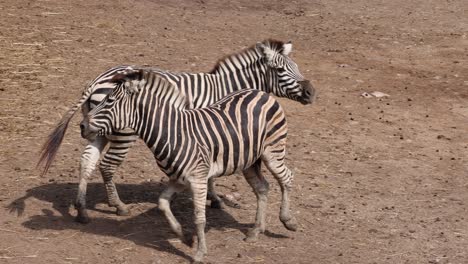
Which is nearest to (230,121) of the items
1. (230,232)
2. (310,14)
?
(230,232)

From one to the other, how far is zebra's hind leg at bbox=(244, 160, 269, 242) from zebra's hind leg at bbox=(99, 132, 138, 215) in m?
1.29

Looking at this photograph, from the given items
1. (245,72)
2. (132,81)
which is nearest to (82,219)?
(132,81)

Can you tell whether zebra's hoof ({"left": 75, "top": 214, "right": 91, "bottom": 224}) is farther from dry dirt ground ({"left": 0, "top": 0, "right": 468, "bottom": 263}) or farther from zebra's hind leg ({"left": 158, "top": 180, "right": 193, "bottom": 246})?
zebra's hind leg ({"left": 158, "top": 180, "right": 193, "bottom": 246})

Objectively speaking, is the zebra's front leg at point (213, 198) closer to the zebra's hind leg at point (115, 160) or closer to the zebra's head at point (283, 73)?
the zebra's hind leg at point (115, 160)

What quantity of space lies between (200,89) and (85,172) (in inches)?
62.3

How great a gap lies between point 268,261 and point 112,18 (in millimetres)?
9496

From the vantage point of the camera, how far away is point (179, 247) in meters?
8.45

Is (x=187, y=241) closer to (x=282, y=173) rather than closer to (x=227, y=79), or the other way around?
(x=282, y=173)

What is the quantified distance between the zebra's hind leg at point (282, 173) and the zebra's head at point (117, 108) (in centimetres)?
154

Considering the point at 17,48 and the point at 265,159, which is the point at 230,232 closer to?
the point at 265,159

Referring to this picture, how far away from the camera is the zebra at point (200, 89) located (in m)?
8.87

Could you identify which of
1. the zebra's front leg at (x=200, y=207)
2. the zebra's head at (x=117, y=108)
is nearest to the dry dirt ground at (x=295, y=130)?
the zebra's front leg at (x=200, y=207)

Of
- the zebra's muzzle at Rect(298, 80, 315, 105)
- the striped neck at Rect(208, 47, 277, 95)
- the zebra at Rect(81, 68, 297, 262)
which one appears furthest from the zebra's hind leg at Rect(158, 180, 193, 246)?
the zebra's muzzle at Rect(298, 80, 315, 105)

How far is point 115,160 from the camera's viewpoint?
8938 millimetres
